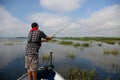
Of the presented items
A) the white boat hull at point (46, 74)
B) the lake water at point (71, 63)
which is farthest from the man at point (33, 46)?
the lake water at point (71, 63)

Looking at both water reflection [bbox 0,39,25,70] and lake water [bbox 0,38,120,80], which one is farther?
water reflection [bbox 0,39,25,70]

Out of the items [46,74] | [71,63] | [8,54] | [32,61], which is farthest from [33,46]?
[8,54]

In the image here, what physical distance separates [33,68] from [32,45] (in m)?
0.78

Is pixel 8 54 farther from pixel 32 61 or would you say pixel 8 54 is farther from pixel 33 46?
pixel 33 46

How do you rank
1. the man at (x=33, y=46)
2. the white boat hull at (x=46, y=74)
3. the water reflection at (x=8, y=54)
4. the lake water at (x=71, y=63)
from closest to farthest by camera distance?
1. the man at (x=33, y=46)
2. the white boat hull at (x=46, y=74)
3. the lake water at (x=71, y=63)
4. the water reflection at (x=8, y=54)

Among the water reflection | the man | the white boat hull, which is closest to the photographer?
the man

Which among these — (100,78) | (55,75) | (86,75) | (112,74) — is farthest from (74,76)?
(112,74)

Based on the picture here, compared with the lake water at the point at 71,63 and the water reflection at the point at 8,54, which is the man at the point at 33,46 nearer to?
the lake water at the point at 71,63

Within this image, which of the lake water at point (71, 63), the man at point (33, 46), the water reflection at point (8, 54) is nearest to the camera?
the man at point (33, 46)

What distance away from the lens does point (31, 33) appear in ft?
20.5

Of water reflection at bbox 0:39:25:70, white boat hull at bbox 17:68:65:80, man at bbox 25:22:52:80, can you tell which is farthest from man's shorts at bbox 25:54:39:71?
water reflection at bbox 0:39:25:70

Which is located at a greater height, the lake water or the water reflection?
the water reflection

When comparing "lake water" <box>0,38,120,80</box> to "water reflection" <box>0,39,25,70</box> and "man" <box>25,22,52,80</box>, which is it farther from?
"man" <box>25,22,52,80</box>

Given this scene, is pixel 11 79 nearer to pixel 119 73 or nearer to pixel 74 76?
pixel 74 76
